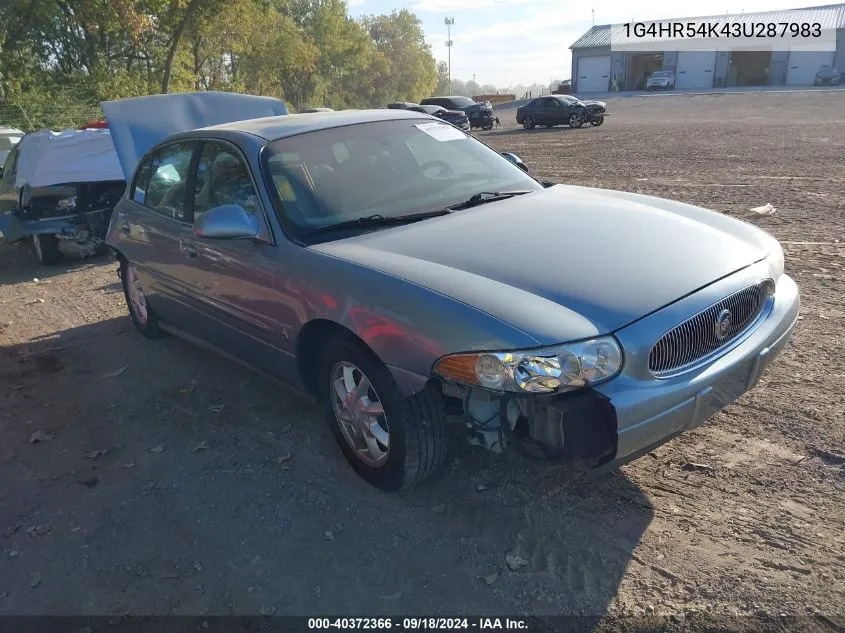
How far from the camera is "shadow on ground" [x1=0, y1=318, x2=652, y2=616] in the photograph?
2678mm

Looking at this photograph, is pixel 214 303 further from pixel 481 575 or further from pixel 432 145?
pixel 481 575

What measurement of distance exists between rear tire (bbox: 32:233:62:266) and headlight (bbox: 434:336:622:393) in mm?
7905

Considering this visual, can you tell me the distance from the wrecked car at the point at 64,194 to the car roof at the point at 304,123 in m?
4.62

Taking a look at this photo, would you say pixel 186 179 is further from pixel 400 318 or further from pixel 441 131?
pixel 400 318

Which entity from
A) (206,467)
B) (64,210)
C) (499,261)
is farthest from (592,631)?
(64,210)

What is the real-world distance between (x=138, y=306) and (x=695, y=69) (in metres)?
65.1

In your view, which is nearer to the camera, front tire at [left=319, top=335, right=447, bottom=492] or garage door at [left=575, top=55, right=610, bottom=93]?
front tire at [left=319, top=335, right=447, bottom=492]

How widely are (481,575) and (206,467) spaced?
1706 mm

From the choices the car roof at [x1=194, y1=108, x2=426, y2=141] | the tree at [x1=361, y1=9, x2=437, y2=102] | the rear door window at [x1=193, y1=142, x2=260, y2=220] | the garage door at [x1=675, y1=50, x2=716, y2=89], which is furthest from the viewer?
the tree at [x1=361, y1=9, x2=437, y2=102]

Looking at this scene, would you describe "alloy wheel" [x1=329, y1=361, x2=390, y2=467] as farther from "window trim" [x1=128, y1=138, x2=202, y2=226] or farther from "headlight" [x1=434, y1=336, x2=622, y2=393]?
"window trim" [x1=128, y1=138, x2=202, y2=226]

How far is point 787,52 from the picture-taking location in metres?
58.1

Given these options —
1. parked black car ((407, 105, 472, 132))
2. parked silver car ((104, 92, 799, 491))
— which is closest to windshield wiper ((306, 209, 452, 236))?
parked silver car ((104, 92, 799, 491))

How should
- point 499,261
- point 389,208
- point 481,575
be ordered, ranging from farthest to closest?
point 389,208, point 499,261, point 481,575

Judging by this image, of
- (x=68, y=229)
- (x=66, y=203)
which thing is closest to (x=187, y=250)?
(x=68, y=229)
